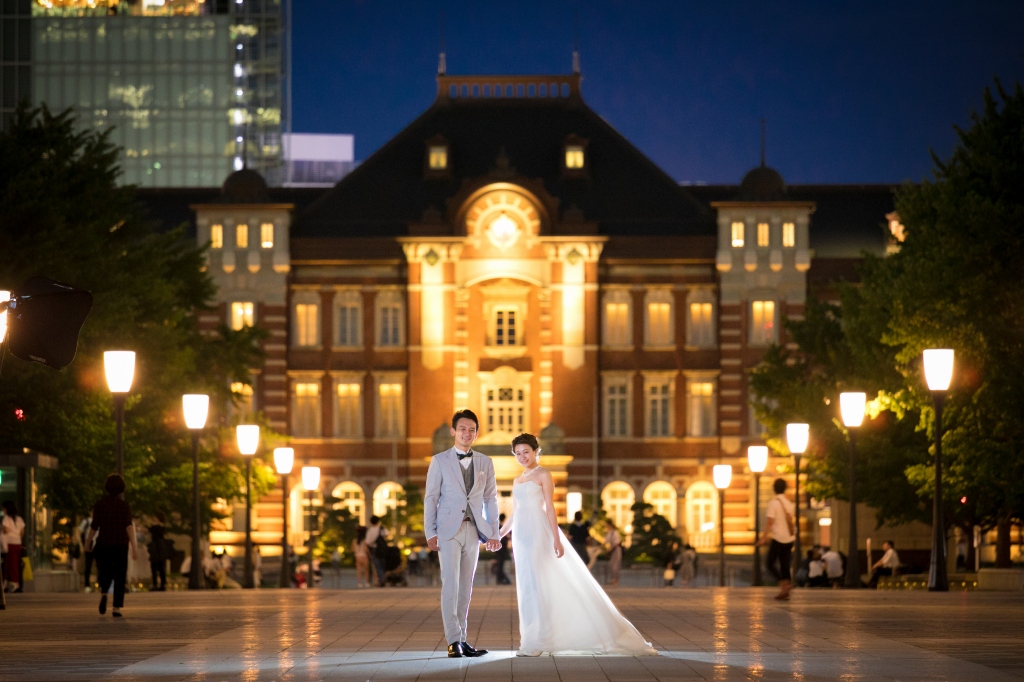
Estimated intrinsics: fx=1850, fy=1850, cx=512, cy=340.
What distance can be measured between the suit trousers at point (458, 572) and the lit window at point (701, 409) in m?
49.9

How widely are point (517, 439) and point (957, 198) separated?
740 inches

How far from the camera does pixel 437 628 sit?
17.5 meters

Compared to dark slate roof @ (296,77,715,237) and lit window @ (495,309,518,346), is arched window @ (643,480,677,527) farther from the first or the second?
dark slate roof @ (296,77,715,237)

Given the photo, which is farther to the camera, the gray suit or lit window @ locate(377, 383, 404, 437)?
lit window @ locate(377, 383, 404, 437)

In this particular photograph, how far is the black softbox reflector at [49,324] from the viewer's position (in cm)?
1249

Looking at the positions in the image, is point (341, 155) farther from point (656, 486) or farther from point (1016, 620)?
point (1016, 620)

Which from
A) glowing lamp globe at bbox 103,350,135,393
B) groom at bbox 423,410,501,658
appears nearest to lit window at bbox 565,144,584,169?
glowing lamp globe at bbox 103,350,135,393

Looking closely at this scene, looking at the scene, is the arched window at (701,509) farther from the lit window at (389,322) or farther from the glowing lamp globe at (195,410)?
the glowing lamp globe at (195,410)

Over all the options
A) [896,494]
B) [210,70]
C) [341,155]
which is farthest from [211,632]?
[341,155]

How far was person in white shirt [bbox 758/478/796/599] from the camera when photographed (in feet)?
76.4

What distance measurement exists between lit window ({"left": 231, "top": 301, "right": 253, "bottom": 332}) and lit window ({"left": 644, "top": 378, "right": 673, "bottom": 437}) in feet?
45.3

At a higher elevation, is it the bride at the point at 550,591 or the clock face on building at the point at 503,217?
the clock face on building at the point at 503,217

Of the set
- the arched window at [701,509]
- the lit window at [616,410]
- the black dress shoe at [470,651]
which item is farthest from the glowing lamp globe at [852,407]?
the lit window at [616,410]

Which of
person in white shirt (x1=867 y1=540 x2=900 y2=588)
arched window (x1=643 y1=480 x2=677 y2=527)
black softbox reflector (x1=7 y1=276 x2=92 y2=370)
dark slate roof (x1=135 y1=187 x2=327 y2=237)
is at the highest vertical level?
dark slate roof (x1=135 y1=187 x2=327 y2=237)
